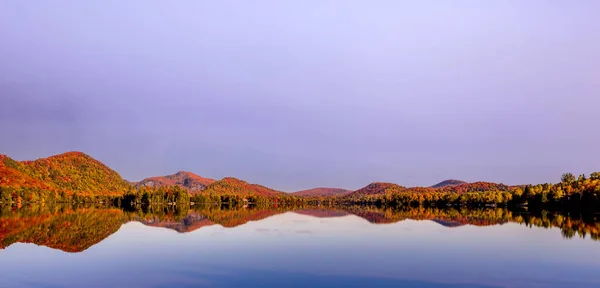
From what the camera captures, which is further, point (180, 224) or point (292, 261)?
point (180, 224)

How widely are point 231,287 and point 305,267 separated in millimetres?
6405

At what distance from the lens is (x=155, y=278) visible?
22.5 metres

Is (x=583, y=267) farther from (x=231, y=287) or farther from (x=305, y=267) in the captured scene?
(x=231, y=287)

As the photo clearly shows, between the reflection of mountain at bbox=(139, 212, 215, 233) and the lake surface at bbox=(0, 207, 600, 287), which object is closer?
the lake surface at bbox=(0, 207, 600, 287)

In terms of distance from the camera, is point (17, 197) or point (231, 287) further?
point (17, 197)

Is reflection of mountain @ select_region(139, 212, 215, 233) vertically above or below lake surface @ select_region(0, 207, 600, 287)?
above

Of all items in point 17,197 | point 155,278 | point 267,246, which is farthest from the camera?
point 17,197

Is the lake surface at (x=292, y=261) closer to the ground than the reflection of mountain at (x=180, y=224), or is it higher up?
closer to the ground

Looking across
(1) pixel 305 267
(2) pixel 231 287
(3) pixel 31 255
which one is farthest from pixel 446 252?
(3) pixel 31 255

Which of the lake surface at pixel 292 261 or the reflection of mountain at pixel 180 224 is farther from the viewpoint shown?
the reflection of mountain at pixel 180 224

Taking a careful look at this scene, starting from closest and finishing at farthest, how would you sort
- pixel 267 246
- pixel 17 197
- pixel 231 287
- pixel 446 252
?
pixel 231 287, pixel 446 252, pixel 267 246, pixel 17 197

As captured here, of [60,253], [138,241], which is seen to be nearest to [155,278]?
[60,253]

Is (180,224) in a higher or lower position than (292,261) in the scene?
higher

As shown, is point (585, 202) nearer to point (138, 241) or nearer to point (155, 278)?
point (138, 241)
